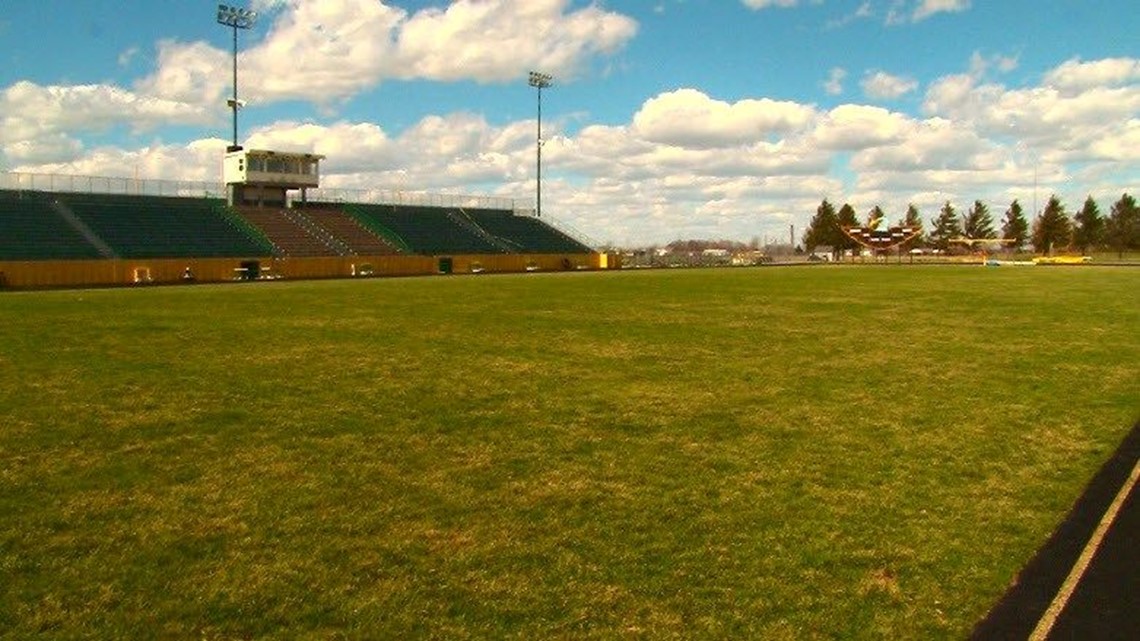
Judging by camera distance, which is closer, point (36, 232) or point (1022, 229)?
point (36, 232)

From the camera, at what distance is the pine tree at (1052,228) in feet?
396

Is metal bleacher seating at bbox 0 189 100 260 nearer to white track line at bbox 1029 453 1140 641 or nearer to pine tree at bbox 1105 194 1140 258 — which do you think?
white track line at bbox 1029 453 1140 641

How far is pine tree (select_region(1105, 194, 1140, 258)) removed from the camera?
118m

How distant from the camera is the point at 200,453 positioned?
316 inches

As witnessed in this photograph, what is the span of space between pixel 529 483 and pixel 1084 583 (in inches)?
166

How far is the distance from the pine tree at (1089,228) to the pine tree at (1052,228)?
1287 millimetres

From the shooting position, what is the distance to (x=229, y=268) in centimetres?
4688

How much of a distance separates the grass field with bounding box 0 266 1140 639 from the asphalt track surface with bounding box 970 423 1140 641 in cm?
16

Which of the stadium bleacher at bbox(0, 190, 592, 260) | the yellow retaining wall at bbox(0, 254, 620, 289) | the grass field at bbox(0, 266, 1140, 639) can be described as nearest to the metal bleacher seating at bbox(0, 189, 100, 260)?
the stadium bleacher at bbox(0, 190, 592, 260)

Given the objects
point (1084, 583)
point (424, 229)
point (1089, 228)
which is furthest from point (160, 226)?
point (1089, 228)

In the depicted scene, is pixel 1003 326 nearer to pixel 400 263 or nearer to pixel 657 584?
pixel 657 584

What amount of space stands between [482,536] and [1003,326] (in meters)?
19.2

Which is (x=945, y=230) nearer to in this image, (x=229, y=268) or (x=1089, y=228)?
(x=1089, y=228)

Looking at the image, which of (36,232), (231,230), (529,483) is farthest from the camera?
(231,230)
